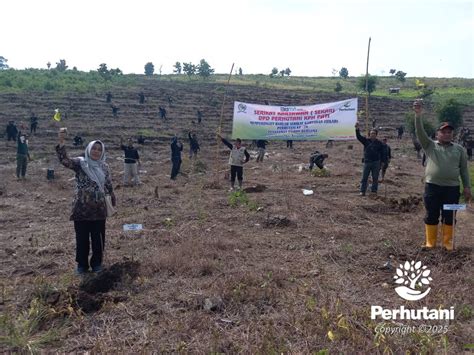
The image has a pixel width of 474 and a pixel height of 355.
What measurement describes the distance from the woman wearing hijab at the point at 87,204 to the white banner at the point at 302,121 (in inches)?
206

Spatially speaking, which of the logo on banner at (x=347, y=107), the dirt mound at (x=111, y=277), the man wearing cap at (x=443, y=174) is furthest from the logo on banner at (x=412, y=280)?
the logo on banner at (x=347, y=107)

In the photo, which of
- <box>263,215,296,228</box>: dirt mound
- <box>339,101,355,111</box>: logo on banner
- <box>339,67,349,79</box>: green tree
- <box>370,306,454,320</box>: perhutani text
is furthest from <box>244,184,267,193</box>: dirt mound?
<box>339,67,349,79</box>: green tree

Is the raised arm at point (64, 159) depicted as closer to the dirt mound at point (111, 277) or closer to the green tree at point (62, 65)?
the dirt mound at point (111, 277)

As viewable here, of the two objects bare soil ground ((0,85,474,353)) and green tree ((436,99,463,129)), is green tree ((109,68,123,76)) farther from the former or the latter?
bare soil ground ((0,85,474,353))

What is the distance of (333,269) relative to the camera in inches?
180

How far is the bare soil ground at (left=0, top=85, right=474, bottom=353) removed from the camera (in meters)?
3.14

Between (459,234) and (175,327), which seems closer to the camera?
(175,327)

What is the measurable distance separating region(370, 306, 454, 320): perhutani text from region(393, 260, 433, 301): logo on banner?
26 centimetres

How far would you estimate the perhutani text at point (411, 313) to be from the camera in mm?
3365

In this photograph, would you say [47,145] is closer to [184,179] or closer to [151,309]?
[184,179]

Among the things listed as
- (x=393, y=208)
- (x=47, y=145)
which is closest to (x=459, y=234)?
(x=393, y=208)

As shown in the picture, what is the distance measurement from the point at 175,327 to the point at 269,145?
22.7m

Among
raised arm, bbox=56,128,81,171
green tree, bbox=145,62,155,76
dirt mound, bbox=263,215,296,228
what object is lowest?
dirt mound, bbox=263,215,296,228

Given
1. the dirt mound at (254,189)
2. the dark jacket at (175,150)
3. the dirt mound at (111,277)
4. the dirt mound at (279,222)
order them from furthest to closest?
the dark jacket at (175,150), the dirt mound at (254,189), the dirt mound at (279,222), the dirt mound at (111,277)
